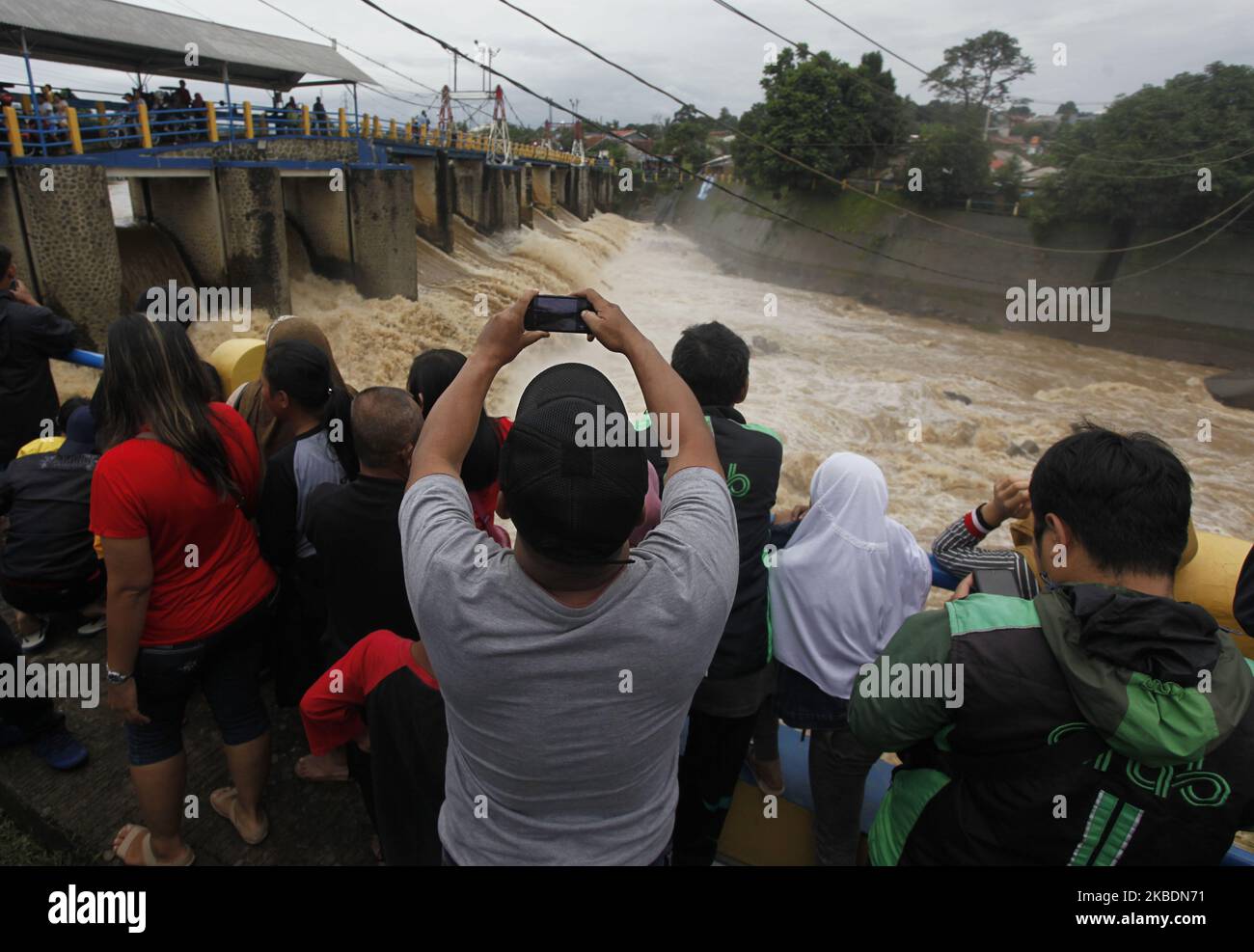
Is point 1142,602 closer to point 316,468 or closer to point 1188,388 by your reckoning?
point 316,468

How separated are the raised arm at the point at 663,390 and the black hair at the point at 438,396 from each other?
1028 millimetres

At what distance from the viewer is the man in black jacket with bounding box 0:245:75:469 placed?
10.9ft

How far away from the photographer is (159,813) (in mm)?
2193

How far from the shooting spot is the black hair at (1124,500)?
1.35 m

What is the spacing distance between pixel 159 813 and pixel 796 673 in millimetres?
1979

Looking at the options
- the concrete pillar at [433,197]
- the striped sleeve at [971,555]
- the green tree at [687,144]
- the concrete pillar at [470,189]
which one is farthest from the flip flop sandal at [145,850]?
the green tree at [687,144]

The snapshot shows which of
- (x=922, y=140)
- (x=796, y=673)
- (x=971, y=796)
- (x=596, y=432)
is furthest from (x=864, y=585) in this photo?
(x=922, y=140)

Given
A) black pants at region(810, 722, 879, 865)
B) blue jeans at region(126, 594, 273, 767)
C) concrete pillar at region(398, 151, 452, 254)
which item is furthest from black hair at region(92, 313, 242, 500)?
concrete pillar at region(398, 151, 452, 254)

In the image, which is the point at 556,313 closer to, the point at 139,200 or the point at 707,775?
the point at 707,775

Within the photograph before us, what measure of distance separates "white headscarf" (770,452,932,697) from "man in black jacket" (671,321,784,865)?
9 centimetres

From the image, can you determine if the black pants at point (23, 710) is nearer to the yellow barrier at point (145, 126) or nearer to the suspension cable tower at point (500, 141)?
the yellow barrier at point (145, 126)

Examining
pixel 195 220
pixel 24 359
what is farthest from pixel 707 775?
pixel 195 220

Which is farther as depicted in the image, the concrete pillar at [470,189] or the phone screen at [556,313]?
the concrete pillar at [470,189]
